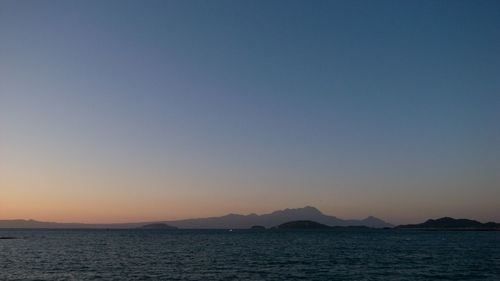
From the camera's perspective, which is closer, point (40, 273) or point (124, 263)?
point (40, 273)

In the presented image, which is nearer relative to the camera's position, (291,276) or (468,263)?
(291,276)

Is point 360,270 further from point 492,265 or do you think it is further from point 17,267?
point 17,267

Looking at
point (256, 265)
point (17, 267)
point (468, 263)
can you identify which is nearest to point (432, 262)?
point (468, 263)

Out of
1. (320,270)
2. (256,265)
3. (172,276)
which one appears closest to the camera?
(172,276)

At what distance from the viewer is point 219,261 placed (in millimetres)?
61594

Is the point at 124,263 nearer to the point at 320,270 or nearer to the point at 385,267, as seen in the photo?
the point at 320,270

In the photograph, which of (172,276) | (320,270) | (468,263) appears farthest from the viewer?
(468,263)

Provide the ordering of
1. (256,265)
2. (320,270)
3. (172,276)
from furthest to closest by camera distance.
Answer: (256,265)
(320,270)
(172,276)

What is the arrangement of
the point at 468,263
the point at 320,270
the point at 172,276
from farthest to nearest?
the point at 468,263 → the point at 320,270 → the point at 172,276

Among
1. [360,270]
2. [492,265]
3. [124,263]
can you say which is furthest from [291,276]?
[492,265]

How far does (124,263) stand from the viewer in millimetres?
58531

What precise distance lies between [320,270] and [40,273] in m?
28.8

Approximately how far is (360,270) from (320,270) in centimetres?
434

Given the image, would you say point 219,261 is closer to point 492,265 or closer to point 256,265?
point 256,265
